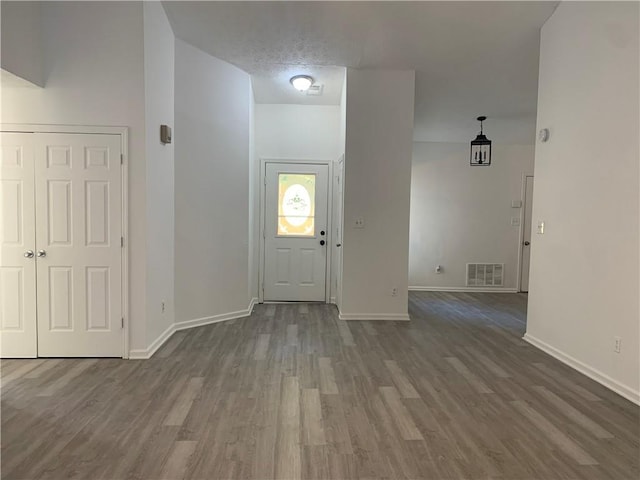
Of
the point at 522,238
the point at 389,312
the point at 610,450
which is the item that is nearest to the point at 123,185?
the point at 389,312

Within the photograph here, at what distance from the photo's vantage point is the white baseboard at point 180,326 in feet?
10.9

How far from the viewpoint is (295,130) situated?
18.7ft

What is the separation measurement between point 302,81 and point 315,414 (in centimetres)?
375

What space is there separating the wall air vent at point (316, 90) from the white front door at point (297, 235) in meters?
1.00

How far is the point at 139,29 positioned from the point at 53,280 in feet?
7.35

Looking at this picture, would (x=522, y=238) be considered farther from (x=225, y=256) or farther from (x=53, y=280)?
(x=53, y=280)

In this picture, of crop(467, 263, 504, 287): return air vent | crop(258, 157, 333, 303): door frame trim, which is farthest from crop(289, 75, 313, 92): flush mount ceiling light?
crop(467, 263, 504, 287): return air vent

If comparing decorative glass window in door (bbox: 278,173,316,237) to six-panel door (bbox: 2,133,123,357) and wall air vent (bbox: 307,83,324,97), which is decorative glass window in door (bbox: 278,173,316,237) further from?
six-panel door (bbox: 2,133,123,357)

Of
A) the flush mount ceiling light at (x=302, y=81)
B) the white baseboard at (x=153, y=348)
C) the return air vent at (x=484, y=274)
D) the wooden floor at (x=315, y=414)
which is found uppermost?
the flush mount ceiling light at (x=302, y=81)

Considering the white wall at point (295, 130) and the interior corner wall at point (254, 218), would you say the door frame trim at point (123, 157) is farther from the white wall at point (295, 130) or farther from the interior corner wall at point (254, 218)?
the white wall at point (295, 130)

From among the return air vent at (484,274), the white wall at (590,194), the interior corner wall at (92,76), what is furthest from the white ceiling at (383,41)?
the return air vent at (484,274)

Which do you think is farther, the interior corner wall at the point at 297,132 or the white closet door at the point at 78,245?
the interior corner wall at the point at 297,132

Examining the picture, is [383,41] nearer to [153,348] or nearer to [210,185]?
[210,185]

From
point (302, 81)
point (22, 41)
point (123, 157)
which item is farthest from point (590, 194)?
point (22, 41)
